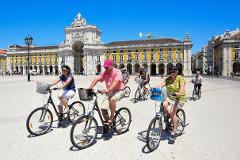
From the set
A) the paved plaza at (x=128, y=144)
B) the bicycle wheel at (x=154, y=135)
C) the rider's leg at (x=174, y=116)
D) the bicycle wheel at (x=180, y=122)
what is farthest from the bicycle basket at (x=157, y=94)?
the bicycle wheel at (x=180, y=122)

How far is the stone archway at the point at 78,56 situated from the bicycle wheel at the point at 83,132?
8239 cm

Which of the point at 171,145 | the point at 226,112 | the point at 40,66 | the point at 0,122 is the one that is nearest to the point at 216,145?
the point at 171,145

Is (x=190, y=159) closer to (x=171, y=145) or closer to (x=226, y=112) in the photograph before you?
(x=171, y=145)

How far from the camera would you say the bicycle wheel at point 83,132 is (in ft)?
16.8

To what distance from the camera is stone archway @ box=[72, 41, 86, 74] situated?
8731 centimetres

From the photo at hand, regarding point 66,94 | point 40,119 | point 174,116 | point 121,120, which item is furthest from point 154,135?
point 40,119

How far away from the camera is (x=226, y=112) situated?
9.44m

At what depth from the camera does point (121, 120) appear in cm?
640

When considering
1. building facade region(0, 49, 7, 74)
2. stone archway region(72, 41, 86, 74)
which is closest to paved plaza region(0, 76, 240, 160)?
stone archway region(72, 41, 86, 74)

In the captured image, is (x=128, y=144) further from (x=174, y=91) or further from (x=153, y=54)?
(x=153, y=54)

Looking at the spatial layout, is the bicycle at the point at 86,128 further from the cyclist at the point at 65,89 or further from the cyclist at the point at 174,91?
the cyclist at the point at 174,91

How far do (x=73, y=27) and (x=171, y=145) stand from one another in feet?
279

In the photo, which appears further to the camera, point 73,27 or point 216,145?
point 73,27

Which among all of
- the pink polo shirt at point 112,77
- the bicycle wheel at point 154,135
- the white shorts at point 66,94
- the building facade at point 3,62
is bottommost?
the bicycle wheel at point 154,135
